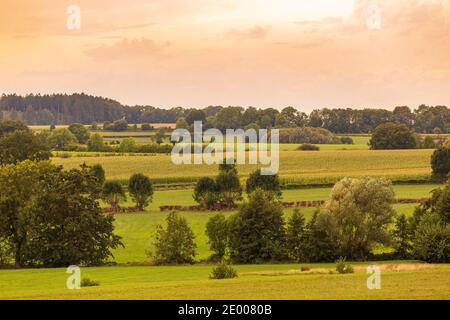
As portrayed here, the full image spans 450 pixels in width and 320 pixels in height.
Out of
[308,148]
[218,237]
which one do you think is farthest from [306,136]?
[218,237]

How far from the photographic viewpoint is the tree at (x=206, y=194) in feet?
261

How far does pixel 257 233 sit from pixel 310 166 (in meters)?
61.4

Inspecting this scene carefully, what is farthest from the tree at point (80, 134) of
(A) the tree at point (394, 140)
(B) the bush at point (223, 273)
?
(B) the bush at point (223, 273)

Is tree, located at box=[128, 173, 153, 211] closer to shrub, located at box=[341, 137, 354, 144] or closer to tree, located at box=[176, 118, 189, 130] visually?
shrub, located at box=[341, 137, 354, 144]

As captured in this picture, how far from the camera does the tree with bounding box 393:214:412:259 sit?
53991 mm

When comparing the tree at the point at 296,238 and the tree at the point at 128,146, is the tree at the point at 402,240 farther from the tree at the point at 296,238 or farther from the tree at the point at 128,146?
the tree at the point at 128,146

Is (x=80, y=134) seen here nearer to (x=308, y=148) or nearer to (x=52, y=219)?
(x=308, y=148)

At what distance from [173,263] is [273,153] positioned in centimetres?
7186

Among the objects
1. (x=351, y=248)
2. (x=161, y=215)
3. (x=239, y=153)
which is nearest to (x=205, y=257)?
(x=351, y=248)

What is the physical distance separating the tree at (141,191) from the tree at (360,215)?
2715 cm

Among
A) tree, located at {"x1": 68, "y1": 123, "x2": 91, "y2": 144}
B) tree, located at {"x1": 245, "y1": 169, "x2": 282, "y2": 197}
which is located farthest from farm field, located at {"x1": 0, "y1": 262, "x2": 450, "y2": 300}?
tree, located at {"x1": 68, "y1": 123, "x2": 91, "y2": 144}

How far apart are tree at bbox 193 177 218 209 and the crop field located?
1946 cm

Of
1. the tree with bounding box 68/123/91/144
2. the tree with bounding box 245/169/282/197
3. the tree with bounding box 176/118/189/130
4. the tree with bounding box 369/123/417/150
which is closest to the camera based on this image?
the tree with bounding box 245/169/282/197

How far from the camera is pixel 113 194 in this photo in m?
80.8
